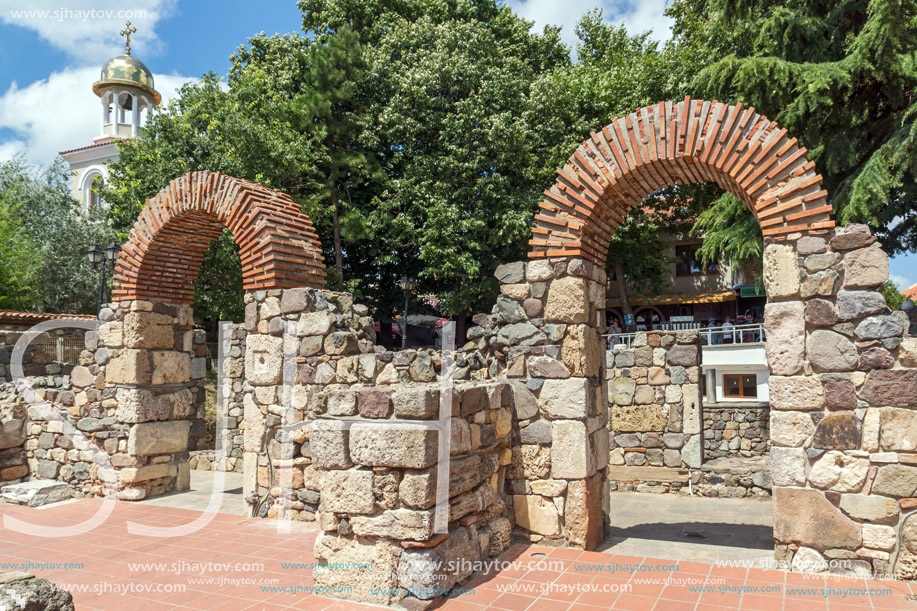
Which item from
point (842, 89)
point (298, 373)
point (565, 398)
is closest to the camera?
point (565, 398)

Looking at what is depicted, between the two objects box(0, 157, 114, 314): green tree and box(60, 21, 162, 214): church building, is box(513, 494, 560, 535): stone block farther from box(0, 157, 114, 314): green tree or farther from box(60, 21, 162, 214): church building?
box(60, 21, 162, 214): church building

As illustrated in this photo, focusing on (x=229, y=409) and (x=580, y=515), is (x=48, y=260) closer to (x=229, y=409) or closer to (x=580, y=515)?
(x=229, y=409)

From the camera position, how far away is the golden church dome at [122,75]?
25781mm

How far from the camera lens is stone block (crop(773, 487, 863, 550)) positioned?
13.6ft

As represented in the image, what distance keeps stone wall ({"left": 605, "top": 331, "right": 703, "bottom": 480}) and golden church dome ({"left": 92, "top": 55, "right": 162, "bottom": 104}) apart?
85.4 feet

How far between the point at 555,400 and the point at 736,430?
4691 millimetres

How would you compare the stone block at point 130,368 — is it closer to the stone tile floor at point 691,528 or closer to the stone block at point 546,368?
the stone block at point 546,368

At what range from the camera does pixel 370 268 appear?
18578 mm

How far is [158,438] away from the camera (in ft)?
24.4

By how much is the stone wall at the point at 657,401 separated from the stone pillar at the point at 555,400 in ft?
10.6

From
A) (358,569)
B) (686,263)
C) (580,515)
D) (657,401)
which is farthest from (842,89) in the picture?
(686,263)

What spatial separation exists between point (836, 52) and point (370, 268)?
41.8 ft

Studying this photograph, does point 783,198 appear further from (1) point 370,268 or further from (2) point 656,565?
(1) point 370,268

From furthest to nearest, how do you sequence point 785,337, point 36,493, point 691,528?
1. point 36,493
2. point 691,528
3. point 785,337
